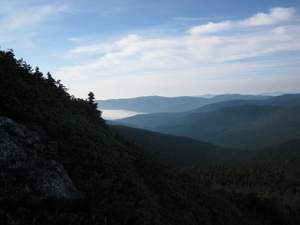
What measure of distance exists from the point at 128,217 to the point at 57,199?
319 centimetres

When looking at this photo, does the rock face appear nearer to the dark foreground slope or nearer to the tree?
the dark foreground slope

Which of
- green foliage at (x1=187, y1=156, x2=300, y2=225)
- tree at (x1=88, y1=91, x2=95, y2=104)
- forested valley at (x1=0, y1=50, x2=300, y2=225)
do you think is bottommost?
green foliage at (x1=187, y1=156, x2=300, y2=225)

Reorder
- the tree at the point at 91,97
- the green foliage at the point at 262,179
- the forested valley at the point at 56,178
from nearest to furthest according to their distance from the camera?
the forested valley at the point at 56,178
the tree at the point at 91,97
the green foliage at the point at 262,179

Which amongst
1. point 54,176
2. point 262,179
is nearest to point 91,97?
point 54,176

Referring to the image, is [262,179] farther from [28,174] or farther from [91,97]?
[28,174]

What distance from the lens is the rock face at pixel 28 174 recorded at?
7785 millimetres

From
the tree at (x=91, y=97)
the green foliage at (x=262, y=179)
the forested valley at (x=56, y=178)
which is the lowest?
the green foliage at (x=262, y=179)

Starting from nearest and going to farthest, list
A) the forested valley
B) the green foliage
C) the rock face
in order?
the rock face → the forested valley → the green foliage

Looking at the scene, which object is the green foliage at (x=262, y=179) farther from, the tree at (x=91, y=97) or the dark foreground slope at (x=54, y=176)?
the dark foreground slope at (x=54, y=176)

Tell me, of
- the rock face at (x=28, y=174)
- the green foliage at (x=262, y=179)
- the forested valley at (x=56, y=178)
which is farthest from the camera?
the green foliage at (x=262, y=179)

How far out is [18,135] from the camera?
9.47 metres

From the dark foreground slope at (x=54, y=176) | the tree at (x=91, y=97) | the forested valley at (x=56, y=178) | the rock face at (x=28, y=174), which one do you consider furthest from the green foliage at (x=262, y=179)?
the rock face at (x=28, y=174)

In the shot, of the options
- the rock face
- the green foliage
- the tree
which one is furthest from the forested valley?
the green foliage

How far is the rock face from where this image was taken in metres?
7.79
